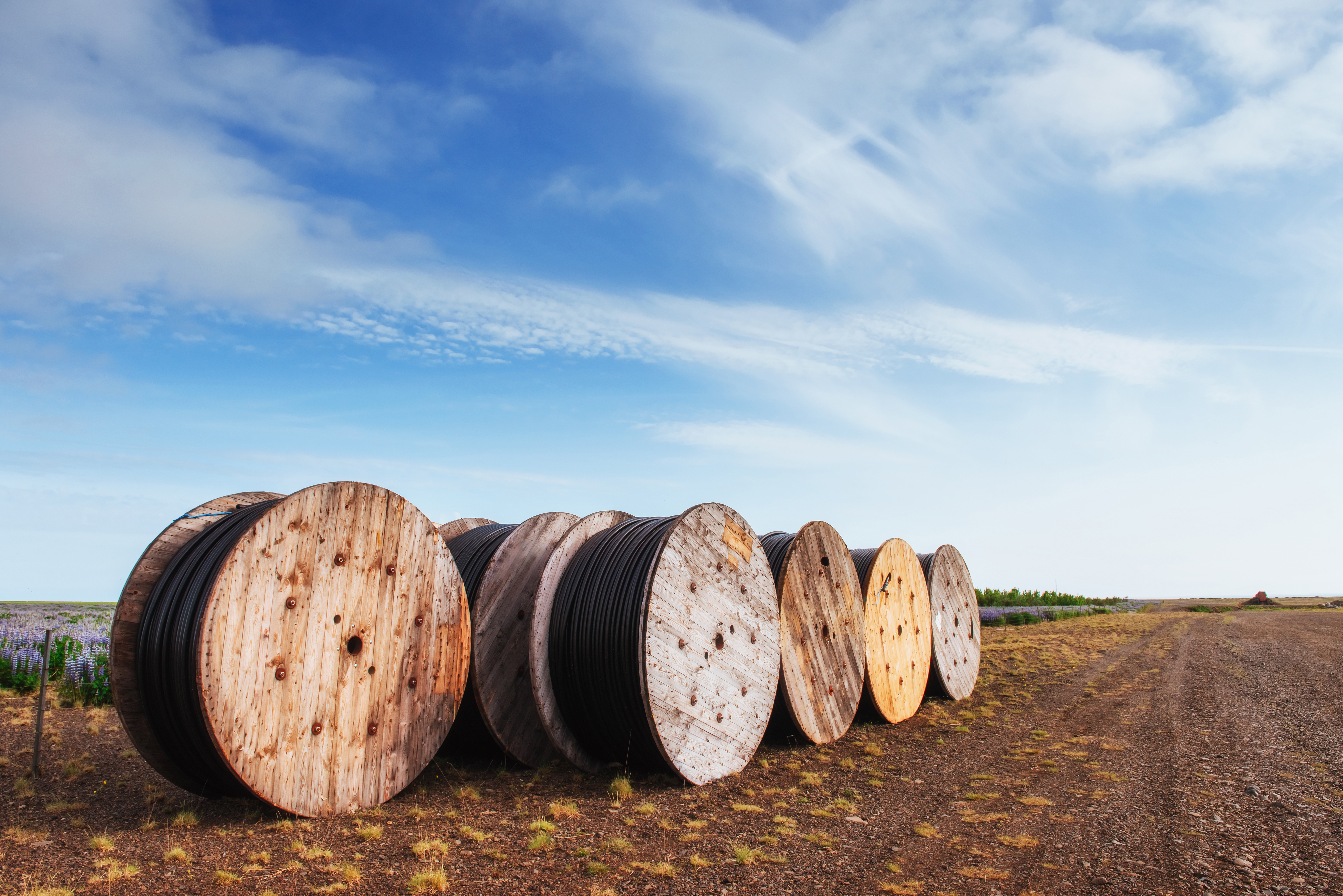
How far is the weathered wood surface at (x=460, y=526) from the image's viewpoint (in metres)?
9.47

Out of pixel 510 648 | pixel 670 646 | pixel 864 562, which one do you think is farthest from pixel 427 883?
pixel 864 562

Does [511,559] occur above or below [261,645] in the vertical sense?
above

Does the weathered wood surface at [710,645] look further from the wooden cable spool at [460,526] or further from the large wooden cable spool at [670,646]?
the wooden cable spool at [460,526]

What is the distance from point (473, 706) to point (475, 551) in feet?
5.07

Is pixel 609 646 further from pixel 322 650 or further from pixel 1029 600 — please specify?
pixel 1029 600

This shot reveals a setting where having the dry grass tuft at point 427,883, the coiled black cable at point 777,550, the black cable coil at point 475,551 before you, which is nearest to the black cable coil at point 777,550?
the coiled black cable at point 777,550

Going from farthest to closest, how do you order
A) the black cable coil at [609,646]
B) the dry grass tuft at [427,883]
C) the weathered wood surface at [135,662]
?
the black cable coil at [609,646]
the weathered wood surface at [135,662]
the dry grass tuft at [427,883]

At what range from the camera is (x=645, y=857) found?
189 inches

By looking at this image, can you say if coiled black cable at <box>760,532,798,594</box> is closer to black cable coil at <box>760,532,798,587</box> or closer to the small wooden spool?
black cable coil at <box>760,532,798,587</box>

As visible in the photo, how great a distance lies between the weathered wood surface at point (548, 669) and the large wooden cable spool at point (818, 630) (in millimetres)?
2190

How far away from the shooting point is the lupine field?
10359 millimetres

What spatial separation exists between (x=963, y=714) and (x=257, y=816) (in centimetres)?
856

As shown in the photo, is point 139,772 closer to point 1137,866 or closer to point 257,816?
point 257,816

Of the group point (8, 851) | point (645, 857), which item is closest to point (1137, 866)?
point (645, 857)
